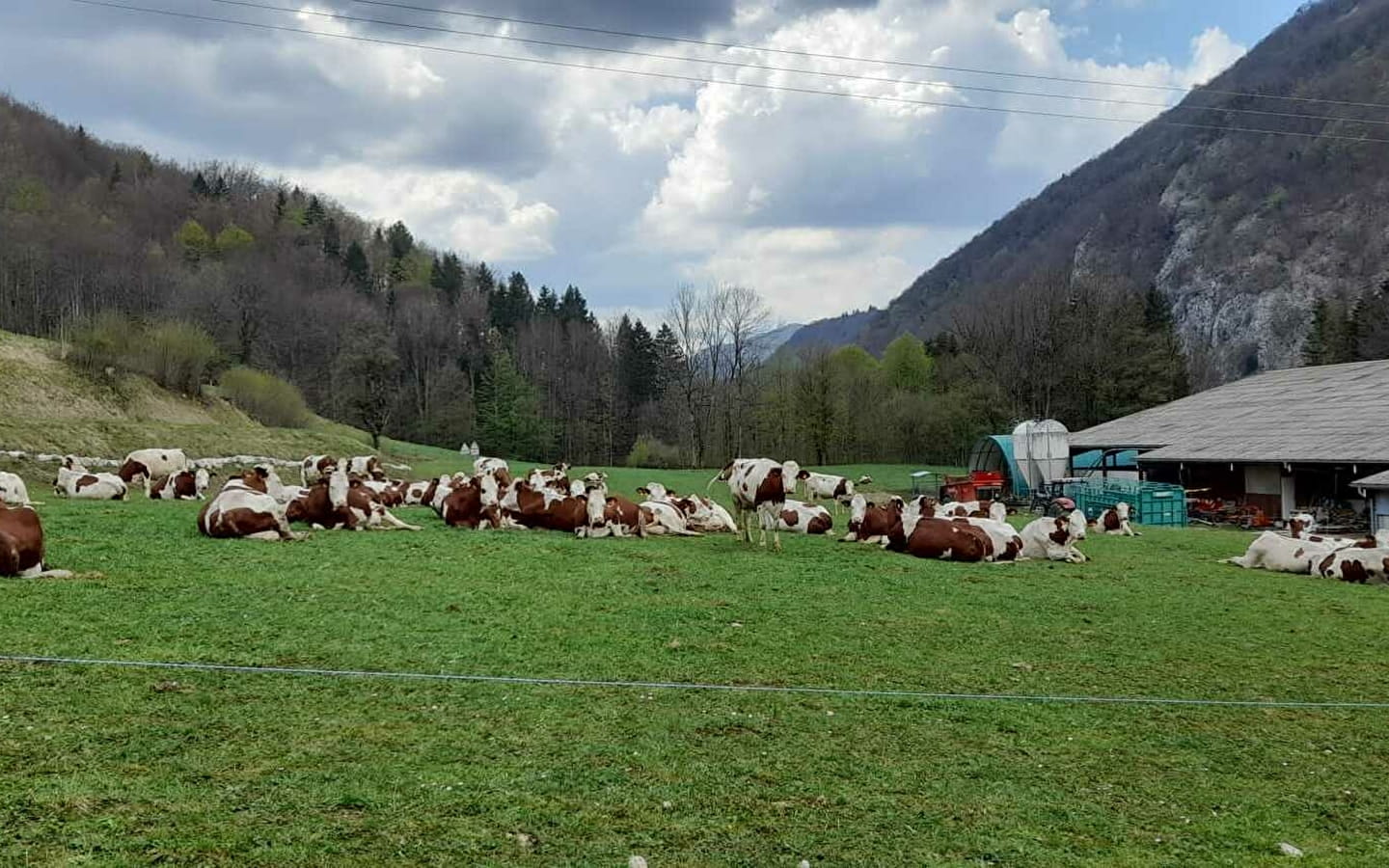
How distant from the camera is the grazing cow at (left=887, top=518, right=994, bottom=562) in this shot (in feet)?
46.7

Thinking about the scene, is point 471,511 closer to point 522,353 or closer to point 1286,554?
point 1286,554

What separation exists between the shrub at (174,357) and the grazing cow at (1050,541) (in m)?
42.7

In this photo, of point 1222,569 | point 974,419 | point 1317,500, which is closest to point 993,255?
point 974,419

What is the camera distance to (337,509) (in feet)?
47.3

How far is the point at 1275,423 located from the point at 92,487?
38554 mm

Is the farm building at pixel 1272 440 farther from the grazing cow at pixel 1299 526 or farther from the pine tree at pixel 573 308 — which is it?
the pine tree at pixel 573 308

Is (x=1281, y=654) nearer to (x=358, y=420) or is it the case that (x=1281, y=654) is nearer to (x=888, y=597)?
(x=888, y=597)

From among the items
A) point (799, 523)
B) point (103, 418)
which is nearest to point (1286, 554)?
point (799, 523)

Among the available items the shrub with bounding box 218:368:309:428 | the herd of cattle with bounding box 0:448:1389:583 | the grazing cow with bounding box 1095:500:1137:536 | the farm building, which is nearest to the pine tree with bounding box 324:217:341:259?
the shrub with bounding box 218:368:309:428

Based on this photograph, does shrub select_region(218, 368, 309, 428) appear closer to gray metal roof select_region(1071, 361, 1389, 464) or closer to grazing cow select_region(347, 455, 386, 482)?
grazing cow select_region(347, 455, 386, 482)

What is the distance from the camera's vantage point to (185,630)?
6832 millimetres

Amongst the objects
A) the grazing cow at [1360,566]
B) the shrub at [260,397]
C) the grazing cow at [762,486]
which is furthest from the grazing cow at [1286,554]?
the shrub at [260,397]

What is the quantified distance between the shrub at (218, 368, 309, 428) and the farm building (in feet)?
149

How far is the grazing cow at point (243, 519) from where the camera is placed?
12.1m
